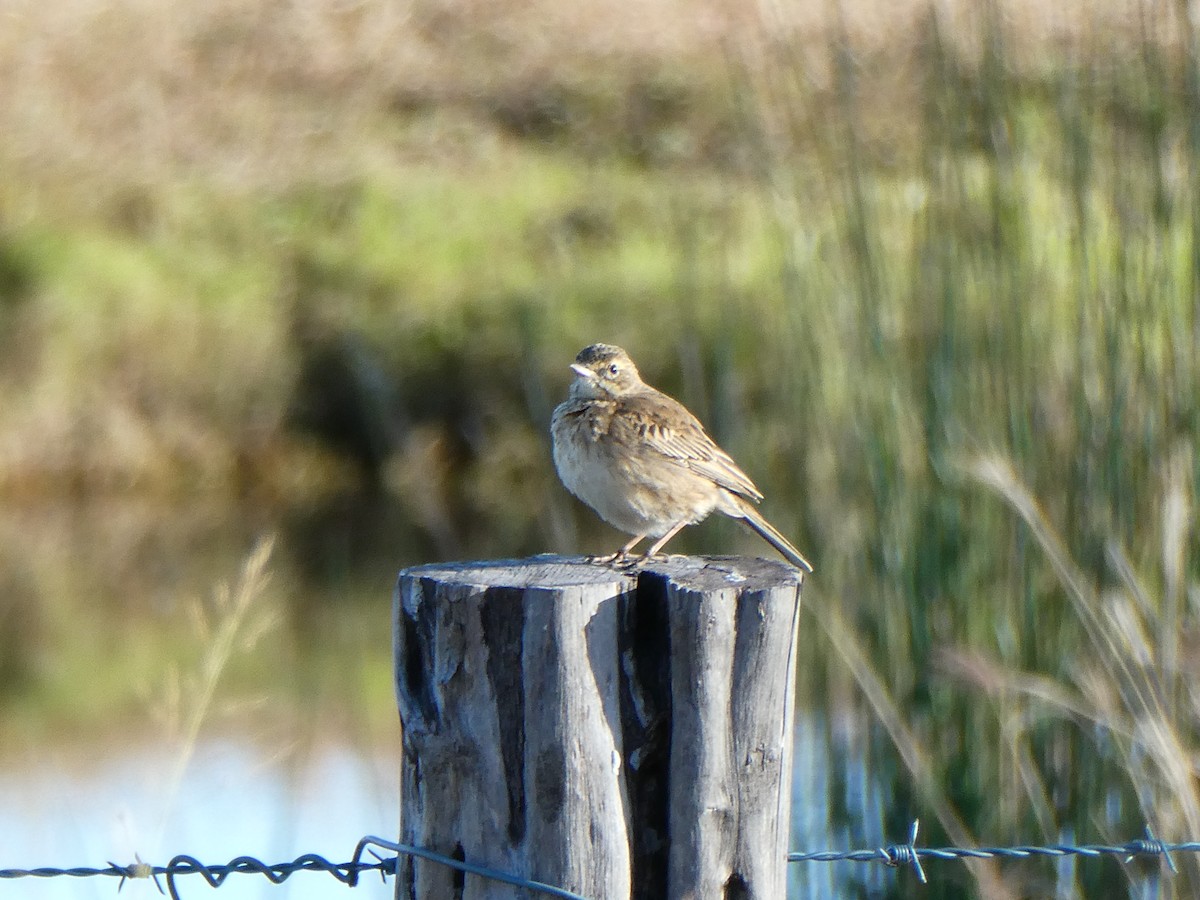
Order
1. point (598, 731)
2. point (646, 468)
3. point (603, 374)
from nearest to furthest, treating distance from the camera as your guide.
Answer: point (598, 731) → point (646, 468) → point (603, 374)

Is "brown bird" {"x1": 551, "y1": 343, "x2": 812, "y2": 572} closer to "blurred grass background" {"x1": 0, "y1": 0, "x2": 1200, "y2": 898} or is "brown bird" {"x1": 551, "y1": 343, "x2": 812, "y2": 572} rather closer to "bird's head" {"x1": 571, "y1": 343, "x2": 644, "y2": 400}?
"bird's head" {"x1": 571, "y1": 343, "x2": 644, "y2": 400}

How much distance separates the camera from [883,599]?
4.20 m

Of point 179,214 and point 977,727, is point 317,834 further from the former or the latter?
point 179,214

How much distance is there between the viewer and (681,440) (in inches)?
161

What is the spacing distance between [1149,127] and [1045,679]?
4.14 feet

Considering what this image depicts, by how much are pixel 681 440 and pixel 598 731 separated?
1.91 metres

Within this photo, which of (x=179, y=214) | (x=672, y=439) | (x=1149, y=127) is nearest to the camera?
(x=1149, y=127)

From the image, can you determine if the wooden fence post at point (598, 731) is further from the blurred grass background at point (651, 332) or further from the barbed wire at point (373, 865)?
the blurred grass background at point (651, 332)

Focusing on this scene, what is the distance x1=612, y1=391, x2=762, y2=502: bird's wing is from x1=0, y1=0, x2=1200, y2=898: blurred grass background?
28 centimetres

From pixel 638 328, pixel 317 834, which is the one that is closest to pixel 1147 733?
pixel 317 834

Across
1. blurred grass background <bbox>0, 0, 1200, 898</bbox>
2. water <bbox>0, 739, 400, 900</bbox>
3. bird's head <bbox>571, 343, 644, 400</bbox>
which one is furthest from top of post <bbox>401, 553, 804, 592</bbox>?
bird's head <bbox>571, 343, 644, 400</bbox>

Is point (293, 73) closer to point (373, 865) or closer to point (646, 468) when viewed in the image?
point (646, 468)

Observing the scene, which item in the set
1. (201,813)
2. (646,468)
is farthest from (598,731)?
(201,813)

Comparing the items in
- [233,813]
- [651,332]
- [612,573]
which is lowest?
[233,813]
